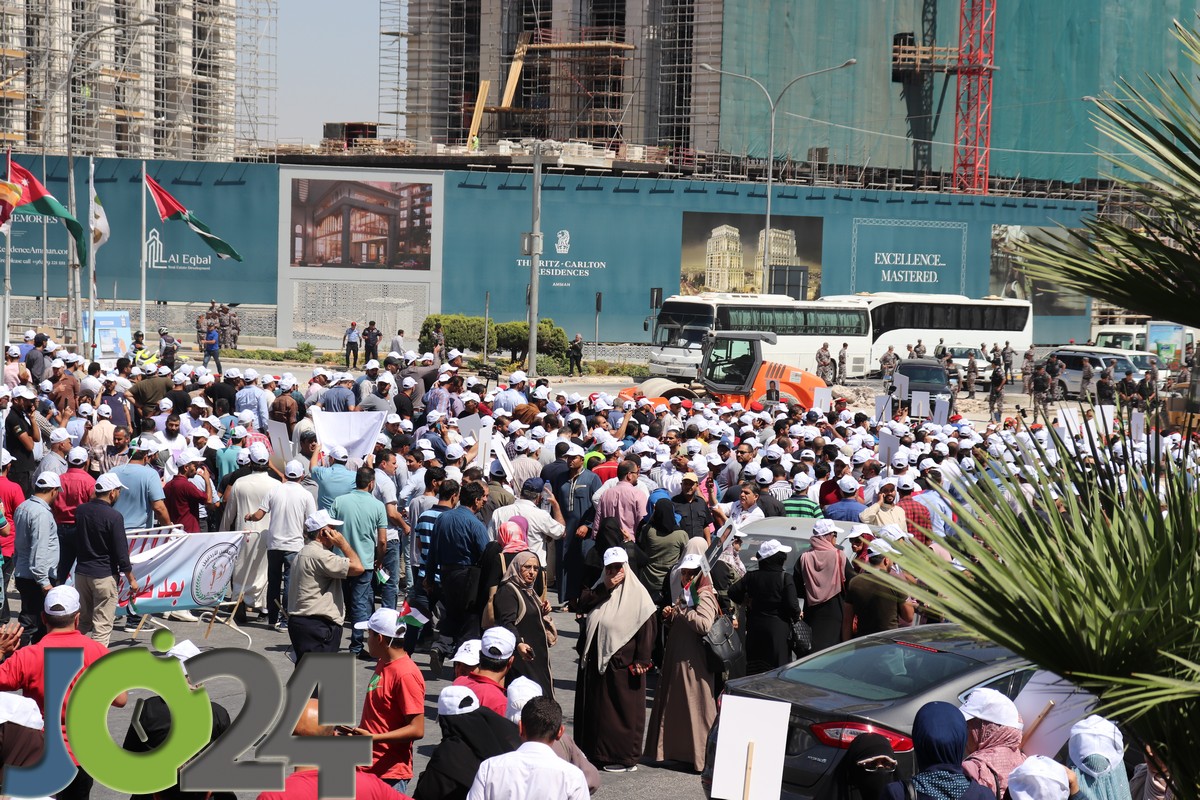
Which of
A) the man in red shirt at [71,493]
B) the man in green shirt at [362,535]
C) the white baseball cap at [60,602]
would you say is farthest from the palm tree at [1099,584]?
the man in red shirt at [71,493]

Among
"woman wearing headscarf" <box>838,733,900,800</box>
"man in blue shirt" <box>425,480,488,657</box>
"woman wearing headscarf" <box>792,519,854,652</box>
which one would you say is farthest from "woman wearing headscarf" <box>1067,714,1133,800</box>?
"man in blue shirt" <box>425,480,488,657</box>

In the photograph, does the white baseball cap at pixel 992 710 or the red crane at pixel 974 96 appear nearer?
the white baseball cap at pixel 992 710

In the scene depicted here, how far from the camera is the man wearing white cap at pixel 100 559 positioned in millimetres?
10383

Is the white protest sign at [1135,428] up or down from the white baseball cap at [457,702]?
up

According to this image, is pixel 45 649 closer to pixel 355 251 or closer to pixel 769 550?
pixel 769 550

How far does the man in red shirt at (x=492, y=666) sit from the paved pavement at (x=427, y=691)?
1.40 metres

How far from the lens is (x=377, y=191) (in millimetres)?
53000

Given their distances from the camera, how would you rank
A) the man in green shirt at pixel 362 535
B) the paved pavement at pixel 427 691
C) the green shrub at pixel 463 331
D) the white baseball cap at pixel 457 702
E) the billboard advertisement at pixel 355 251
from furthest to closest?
the billboard advertisement at pixel 355 251 < the green shrub at pixel 463 331 < the man in green shirt at pixel 362 535 < the paved pavement at pixel 427 691 < the white baseball cap at pixel 457 702

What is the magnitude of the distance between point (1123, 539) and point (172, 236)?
52845 mm

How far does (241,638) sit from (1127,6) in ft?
241

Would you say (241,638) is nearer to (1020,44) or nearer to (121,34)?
(121,34)

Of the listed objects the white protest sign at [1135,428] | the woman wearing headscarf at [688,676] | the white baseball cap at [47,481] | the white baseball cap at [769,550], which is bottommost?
the woman wearing headscarf at [688,676]

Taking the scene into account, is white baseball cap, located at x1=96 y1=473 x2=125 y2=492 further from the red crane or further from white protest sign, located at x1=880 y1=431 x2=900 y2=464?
the red crane

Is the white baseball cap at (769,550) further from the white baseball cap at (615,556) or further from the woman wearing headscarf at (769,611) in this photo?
the white baseball cap at (615,556)
